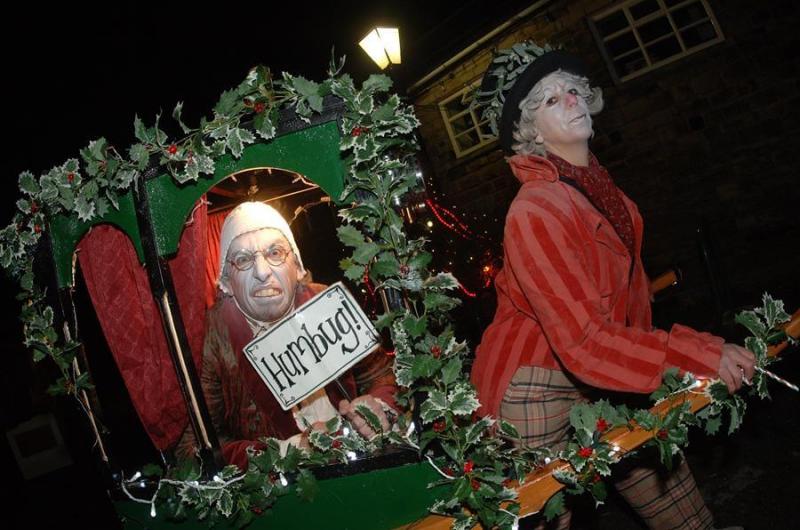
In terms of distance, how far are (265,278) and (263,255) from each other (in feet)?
0.41

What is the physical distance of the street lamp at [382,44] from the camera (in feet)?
22.0

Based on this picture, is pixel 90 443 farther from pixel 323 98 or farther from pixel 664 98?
pixel 664 98

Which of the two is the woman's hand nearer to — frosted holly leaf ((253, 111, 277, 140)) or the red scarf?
the red scarf

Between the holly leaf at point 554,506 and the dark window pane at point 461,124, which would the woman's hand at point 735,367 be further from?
the dark window pane at point 461,124

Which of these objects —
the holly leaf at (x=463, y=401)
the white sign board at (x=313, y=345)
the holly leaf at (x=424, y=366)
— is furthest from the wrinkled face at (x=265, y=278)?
the holly leaf at (x=463, y=401)

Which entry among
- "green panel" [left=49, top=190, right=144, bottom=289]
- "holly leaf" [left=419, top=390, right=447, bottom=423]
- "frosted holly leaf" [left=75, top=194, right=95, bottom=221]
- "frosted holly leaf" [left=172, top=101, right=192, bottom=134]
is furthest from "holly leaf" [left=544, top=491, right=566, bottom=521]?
"frosted holly leaf" [left=75, top=194, right=95, bottom=221]

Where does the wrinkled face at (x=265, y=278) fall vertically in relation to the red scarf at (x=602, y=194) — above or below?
above

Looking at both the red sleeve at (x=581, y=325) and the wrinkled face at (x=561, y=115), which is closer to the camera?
the red sleeve at (x=581, y=325)

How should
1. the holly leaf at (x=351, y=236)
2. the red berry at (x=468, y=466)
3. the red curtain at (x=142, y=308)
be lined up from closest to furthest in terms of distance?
the red berry at (x=468, y=466)
the holly leaf at (x=351, y=236)
the red curtain at (x=142, y=308)

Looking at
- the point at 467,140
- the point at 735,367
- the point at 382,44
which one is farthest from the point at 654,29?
the point at 735,367

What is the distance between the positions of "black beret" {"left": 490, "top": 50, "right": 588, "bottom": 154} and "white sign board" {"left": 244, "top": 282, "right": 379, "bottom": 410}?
3.56ft

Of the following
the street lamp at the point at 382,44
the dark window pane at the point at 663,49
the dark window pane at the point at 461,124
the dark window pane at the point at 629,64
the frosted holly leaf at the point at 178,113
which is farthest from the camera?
the dark window pane at the point at 461,124

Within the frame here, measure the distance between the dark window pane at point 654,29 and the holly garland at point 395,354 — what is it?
23.8 feet

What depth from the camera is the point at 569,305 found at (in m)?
1.86
